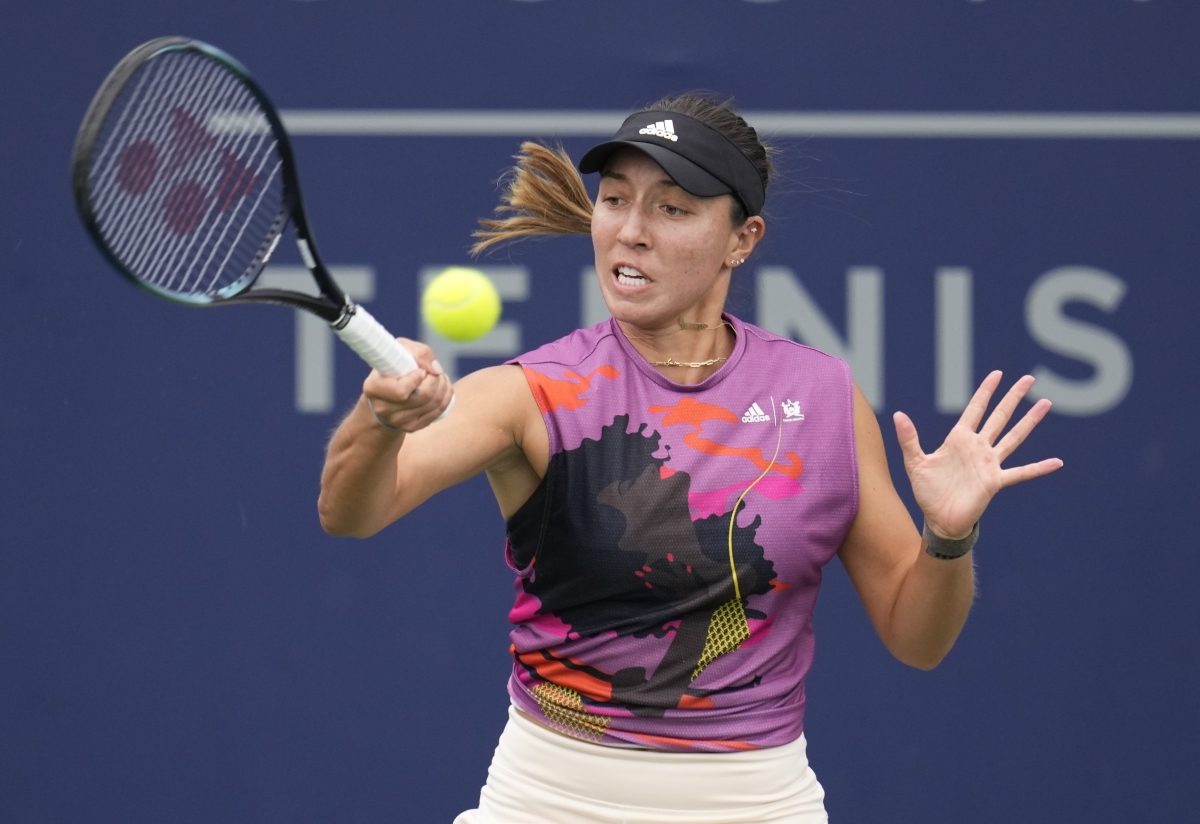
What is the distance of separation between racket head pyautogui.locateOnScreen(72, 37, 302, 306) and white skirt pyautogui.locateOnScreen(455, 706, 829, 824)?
2.80ft

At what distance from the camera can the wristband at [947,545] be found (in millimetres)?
2246

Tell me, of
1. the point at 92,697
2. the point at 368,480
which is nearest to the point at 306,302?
the point at 368,480

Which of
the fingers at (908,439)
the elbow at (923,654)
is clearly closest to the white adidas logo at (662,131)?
the fingers at (908,439)

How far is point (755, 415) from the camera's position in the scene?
2287 mm

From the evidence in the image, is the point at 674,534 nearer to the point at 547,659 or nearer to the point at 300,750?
the point at 547,659

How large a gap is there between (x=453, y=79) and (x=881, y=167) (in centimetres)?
104

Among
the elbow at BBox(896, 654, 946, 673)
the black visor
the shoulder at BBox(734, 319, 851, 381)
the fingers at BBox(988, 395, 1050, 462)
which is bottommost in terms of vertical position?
the elbow at BBox(896, 654, 946, 673)

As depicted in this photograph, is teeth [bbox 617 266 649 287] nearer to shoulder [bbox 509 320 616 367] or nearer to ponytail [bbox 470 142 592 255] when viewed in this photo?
shoulder [bbox 509 320 616 367]

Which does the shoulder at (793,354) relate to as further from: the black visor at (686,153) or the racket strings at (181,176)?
the racket strings at (181,176)

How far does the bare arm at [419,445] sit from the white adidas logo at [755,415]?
1.07ft

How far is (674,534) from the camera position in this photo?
2172 millimetres

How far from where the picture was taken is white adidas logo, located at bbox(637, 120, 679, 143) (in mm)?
2258

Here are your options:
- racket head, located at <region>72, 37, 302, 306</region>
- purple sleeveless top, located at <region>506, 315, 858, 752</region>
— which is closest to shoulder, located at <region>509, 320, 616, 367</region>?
purple sleeveless top, located at <region>506, 315, 858, 752</region>

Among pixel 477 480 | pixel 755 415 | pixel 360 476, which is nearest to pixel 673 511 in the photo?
pixel 755 415
